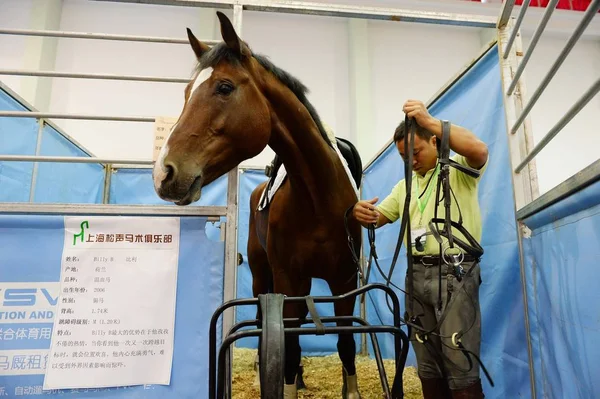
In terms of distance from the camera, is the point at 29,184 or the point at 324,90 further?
the point at 324,90

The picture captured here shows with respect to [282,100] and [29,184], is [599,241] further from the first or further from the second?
[29,184]

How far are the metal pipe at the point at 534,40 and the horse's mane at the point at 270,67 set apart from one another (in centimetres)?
72

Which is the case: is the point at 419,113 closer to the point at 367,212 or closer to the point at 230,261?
the point at 367,212

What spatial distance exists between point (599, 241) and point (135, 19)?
18.3 ft

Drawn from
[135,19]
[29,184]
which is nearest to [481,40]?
[135,19]

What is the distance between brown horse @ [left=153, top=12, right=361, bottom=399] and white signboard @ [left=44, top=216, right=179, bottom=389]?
0.35 meters

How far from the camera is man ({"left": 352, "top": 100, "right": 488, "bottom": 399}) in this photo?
1.05 metres

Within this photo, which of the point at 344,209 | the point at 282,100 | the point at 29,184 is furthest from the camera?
the point at 29,184

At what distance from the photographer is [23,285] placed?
4.11 feet

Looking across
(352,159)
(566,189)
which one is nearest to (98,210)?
(352,159)

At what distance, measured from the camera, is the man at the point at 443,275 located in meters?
1.05

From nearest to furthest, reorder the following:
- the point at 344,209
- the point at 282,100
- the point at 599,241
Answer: the point at 599,241
the point at 282,100
the point at 344,209

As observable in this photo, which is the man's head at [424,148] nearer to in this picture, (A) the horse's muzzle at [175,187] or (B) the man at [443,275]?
(B) the man at [443,275]

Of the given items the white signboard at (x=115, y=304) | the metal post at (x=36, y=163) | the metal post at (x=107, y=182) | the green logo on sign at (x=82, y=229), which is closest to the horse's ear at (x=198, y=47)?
the white signboard at (x=115, y=304)
